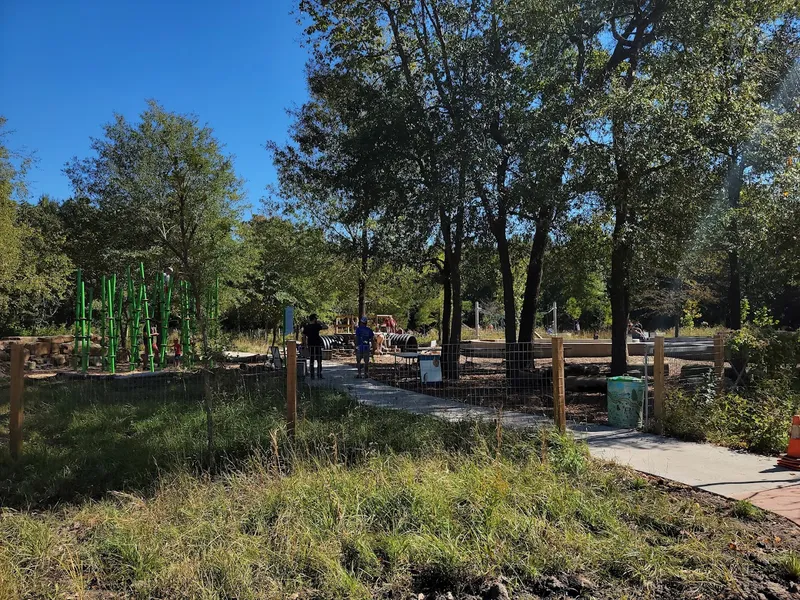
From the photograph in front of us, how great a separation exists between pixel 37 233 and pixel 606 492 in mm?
22735

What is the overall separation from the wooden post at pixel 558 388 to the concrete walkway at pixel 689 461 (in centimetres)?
37

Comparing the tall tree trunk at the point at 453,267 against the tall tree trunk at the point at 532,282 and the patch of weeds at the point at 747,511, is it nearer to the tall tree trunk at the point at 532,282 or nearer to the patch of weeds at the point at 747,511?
the tall tree trunk at the point at 532,282

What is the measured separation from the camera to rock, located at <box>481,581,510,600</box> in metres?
3.27

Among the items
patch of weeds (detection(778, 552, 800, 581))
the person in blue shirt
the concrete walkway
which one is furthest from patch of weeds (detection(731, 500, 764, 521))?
the person in blue shirt

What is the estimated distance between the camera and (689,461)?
6332mm

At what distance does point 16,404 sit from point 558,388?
20.0 ft

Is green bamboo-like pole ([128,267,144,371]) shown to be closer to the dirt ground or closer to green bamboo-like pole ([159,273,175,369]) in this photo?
green bamboo-like pole ([159,273,175,369])

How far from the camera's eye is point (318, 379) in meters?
13.8

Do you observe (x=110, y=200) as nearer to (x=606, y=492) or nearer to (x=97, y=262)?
(x=97, y=262)

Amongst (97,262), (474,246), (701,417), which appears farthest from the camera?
(97,262)

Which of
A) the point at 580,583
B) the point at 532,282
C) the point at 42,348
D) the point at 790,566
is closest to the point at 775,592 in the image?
the point at 790,566

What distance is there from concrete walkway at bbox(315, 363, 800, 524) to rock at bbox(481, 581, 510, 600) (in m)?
2.69

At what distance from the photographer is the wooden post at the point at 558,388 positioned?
21.5ft

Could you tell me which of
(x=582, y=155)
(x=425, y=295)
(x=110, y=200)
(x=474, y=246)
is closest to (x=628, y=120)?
(x=582, y=155)
